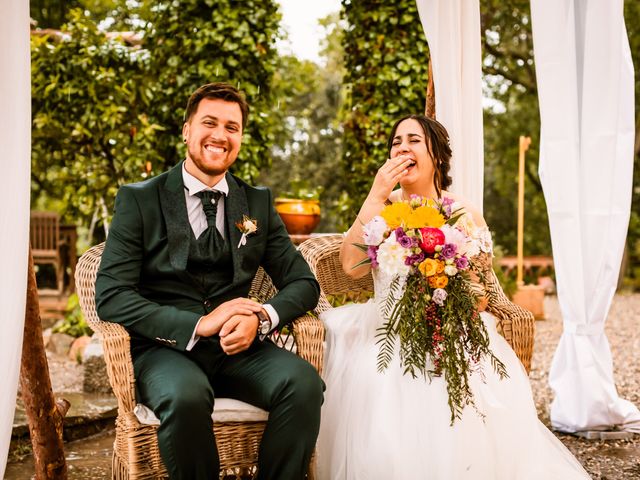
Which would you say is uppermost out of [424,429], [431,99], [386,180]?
[431,99]

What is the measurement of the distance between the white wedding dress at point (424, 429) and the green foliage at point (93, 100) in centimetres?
376

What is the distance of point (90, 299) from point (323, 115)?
439 inches

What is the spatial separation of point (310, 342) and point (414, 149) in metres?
1.11

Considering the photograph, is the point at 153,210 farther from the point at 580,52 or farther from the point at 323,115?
the point at 323,115

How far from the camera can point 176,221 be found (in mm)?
2789

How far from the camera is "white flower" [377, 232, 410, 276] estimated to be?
2.54m

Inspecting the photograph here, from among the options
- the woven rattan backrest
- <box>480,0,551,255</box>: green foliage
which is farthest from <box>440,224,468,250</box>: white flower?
<box>480,0,551,255</box>: green foliage

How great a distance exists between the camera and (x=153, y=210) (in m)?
2.79

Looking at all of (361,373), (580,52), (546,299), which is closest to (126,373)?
(361,373)

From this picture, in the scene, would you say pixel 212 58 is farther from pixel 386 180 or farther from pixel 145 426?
pixel 145 426

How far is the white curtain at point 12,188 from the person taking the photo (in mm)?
2217

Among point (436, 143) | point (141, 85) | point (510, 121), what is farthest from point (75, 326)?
point (510, 121)

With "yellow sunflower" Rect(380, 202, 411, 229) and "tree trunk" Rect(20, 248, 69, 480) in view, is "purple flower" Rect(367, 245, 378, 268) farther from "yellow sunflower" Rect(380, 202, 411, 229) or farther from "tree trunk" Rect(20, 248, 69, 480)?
"tree trunk" Rect(20, 248, 69, 480)

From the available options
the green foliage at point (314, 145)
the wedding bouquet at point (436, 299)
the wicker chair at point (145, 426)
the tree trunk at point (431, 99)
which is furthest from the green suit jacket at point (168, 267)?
the green foliage at point (314, 145)
